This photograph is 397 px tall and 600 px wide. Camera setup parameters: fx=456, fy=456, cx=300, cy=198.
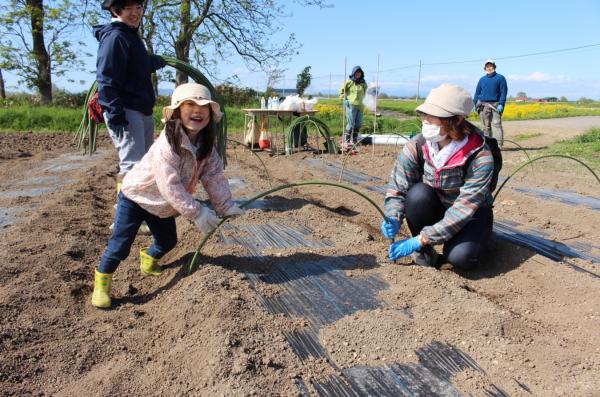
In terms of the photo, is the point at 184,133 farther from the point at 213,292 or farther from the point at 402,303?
the point at 402,303

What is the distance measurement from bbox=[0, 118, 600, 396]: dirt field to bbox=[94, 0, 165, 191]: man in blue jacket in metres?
0.72

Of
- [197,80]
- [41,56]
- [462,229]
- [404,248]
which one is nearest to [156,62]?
[197,80]

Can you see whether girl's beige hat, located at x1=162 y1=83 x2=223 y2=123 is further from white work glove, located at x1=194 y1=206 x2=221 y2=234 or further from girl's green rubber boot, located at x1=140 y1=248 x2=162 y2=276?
girl's green rubber boot, located at x1=140 y1=248 x2=162 y2=276

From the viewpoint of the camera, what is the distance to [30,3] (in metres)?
15.2

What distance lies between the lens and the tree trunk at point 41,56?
49.8ft

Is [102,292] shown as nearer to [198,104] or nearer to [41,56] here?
[198,104]

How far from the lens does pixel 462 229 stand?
9.12 ft

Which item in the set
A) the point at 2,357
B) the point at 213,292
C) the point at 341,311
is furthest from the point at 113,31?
the point at 341,311

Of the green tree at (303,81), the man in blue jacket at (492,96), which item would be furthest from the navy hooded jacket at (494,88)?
the green tree at (303,81)

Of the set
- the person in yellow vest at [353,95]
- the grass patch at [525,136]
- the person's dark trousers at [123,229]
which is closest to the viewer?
the person's dark trousers at [123,229]

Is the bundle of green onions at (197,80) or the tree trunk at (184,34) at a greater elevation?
the tree trunk at (184,34)

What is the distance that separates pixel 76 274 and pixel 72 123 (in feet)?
33.0

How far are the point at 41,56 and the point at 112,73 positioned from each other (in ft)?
50.0

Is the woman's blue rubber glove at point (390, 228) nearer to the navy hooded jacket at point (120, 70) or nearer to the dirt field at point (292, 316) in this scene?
the dirt field at point (292, 316)
